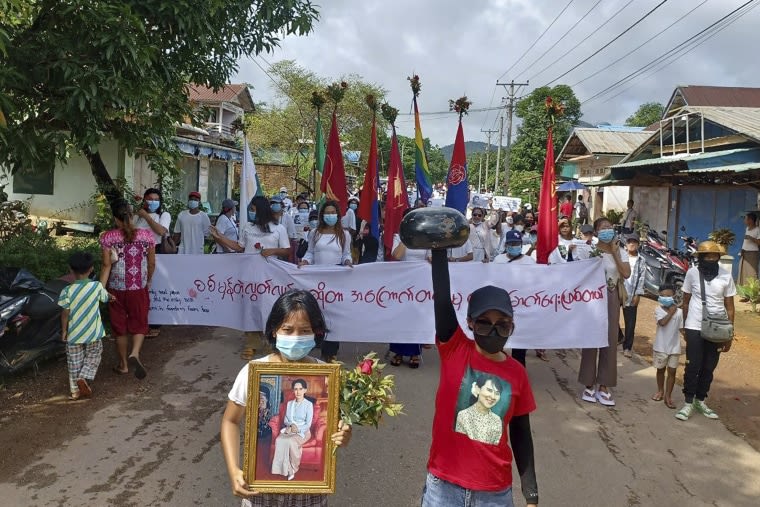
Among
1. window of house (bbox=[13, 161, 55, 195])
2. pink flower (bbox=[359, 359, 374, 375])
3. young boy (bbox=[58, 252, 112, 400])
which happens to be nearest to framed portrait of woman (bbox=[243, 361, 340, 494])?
pink flower (bbox=[359, 359, 374, 375])

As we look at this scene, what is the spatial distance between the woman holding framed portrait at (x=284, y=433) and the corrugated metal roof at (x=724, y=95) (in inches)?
1638

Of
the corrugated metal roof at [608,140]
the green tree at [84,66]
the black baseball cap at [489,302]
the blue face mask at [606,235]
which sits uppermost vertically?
the corrugated metal roof at [608,140]

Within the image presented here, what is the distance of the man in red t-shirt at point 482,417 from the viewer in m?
2.36

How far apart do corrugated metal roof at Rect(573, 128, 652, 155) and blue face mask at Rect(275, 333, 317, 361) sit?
25786 millimetres

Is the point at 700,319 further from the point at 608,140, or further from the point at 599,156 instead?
the point at 608,140

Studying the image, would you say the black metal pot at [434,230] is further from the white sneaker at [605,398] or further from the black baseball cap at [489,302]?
the white sneaker at [605,398]

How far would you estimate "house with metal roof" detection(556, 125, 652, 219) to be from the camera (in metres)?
25.9

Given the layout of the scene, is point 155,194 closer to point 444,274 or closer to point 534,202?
point 444,274

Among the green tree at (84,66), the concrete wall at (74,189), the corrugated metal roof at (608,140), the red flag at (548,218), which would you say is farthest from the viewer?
the corrugated metal roof at (608,140)

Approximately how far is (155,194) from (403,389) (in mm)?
4039

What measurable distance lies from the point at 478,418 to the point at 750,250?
40.3 feet

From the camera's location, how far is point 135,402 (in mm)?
5527

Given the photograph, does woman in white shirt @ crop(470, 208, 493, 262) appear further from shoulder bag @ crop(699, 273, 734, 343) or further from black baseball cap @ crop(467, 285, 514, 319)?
black baseball cap @ crop(467, 285, 514, 319)

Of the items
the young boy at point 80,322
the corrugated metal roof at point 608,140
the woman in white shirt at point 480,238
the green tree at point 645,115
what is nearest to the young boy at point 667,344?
the woman in white shirt at point 480,238
